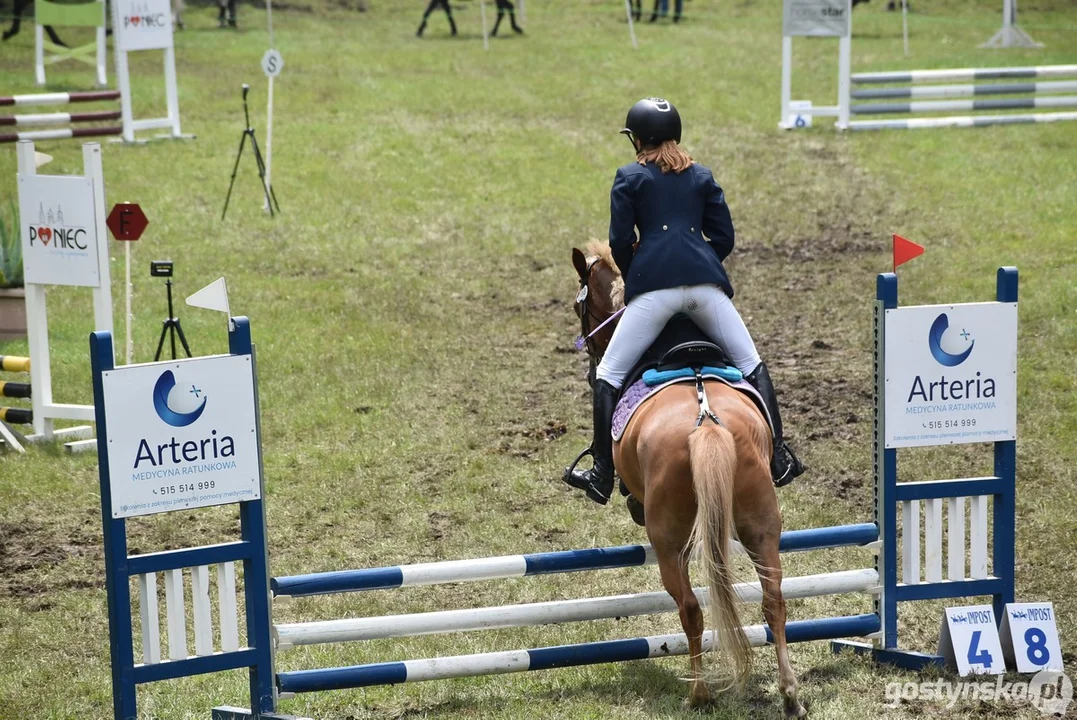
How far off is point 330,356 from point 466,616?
6.53 m

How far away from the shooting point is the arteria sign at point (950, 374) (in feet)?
19.0

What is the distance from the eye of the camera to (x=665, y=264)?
18.7ft

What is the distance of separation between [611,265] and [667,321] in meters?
0.81

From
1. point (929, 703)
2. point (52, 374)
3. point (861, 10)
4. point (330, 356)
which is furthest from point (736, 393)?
point (861, 10)

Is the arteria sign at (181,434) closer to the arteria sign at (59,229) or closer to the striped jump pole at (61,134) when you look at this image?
the arteria sign at (59,229)

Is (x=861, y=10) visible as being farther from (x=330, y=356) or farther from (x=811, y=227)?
(x=330, y=356)

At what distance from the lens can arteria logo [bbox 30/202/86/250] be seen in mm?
9625

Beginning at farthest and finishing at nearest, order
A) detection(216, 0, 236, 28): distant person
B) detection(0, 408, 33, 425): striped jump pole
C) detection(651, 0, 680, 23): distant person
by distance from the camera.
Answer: detection(651, 0, 680, 23): distant person < detection(216, 0, 236, 28): distant person < detection(0, 408, 33, 425): striped jump pole

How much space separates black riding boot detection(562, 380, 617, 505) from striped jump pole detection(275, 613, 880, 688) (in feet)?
2.33

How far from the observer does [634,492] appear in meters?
5.90

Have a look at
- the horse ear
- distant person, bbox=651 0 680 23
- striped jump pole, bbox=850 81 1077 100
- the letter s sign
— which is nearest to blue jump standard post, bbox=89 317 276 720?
the horse ear

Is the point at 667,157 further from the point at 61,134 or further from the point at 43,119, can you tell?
the point at 61,134

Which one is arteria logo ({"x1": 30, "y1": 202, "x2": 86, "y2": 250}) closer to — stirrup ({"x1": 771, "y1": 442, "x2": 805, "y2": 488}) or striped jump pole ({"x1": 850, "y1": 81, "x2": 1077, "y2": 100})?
stirrup ({"x1": 771, "y1": 442, "x2": 805, "y2": 488})

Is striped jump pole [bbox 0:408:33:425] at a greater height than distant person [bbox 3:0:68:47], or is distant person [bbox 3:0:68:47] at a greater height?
distant person [bbox 3:0:68:47]
